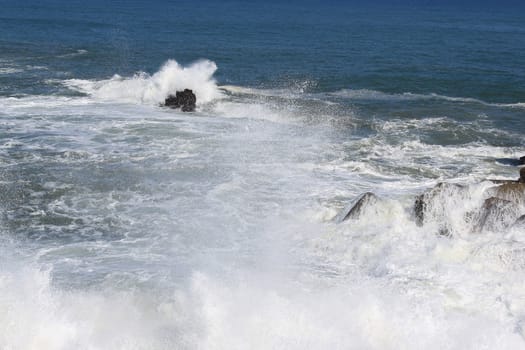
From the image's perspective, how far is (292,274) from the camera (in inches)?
573

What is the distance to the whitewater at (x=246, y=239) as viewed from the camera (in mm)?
12203

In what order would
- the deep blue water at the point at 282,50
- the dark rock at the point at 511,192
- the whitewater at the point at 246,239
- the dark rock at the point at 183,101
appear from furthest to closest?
1. the deep blue water at the point at 282,50
2. the dark rock at the point at 183,101
3. the dark rock at the point at 511,192
4. the whitewater at the point at 246,239

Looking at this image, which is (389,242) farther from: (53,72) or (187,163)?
(53,72)

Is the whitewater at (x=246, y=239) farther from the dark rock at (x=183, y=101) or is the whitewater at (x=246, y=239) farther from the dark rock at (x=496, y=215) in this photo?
the dark rock at (x=183, y=101)

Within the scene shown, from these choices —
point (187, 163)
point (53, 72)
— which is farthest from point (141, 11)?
point (187, 163)

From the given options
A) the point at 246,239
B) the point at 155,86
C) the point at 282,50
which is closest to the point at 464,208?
the point at 246,239

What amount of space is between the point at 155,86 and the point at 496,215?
22.2 m

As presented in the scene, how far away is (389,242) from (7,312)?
353 inches

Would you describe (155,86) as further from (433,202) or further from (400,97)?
(433,202)

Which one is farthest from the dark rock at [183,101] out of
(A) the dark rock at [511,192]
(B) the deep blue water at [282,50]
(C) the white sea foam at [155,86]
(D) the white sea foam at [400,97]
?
(A) the dark rock at [511,192]

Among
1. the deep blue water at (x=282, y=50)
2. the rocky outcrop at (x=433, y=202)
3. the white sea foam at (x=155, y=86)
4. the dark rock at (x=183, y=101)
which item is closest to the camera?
the rocky outcrop at (x=433, y=202)

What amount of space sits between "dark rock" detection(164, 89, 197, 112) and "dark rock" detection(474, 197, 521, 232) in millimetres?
17815

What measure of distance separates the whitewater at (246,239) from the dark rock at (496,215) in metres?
0.35

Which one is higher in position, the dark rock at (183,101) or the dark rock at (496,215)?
the dark rock at (183,101)
